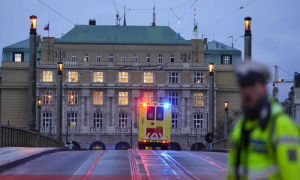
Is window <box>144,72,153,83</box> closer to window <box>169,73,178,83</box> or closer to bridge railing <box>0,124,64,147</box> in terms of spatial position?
window <box>169,73,178,83</box>

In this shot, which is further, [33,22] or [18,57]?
[18,57]

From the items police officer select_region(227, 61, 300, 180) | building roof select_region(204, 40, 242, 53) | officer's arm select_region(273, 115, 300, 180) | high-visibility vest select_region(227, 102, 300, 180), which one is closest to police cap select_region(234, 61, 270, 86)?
police officer select_region(227, 61, 300, 180)

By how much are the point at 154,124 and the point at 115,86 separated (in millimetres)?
48414

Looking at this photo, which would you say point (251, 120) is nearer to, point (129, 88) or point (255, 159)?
point (255, 159)

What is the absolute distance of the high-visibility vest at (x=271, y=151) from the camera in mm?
3422

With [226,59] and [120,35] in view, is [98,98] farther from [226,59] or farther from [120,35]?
[226,59]

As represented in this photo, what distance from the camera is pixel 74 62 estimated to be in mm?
96000

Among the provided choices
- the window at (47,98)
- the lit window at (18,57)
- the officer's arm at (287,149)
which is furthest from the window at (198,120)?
the officer's arm at (287,149)

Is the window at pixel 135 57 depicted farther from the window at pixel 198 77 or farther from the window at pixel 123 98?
the window at pixel 198 77

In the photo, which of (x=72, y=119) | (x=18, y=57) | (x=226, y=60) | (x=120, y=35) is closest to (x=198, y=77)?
(x=226, y=60)

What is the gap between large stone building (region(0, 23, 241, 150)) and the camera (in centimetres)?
9562

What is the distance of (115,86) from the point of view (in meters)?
96.2

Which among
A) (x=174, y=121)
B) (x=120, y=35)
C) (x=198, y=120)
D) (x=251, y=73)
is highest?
(x=120, y=35)

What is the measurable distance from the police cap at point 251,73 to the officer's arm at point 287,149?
35cm
